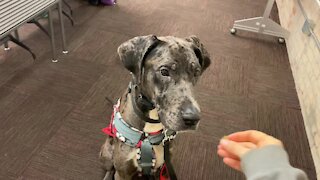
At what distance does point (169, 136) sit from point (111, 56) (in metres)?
1.75

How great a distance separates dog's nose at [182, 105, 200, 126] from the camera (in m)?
1.17

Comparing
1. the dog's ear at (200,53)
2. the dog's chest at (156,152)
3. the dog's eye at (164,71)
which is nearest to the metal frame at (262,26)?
the dog's ear at (200,53)

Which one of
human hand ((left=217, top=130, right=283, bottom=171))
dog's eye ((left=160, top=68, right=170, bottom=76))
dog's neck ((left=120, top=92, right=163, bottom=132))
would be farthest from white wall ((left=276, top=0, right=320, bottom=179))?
human hand ((left=217, top=130, right=283, bottom=171))

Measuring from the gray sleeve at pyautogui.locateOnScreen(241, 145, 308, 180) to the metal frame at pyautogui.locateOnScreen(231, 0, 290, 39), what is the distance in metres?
3.22

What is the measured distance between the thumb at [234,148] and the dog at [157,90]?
0.35 metres

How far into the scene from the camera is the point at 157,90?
49.1 inches

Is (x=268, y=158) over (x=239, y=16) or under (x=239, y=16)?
over

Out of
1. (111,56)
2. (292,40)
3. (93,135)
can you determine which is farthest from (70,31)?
(292,40)

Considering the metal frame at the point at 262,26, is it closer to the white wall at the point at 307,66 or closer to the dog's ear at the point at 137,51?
the white wall at the point at 307,66

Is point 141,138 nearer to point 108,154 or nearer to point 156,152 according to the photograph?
point 156,152

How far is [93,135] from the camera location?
2236 mm

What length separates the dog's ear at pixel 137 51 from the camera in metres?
1.28

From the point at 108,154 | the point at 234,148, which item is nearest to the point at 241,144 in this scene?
the point at 234,148

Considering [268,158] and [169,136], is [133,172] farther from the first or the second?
[268,158]
